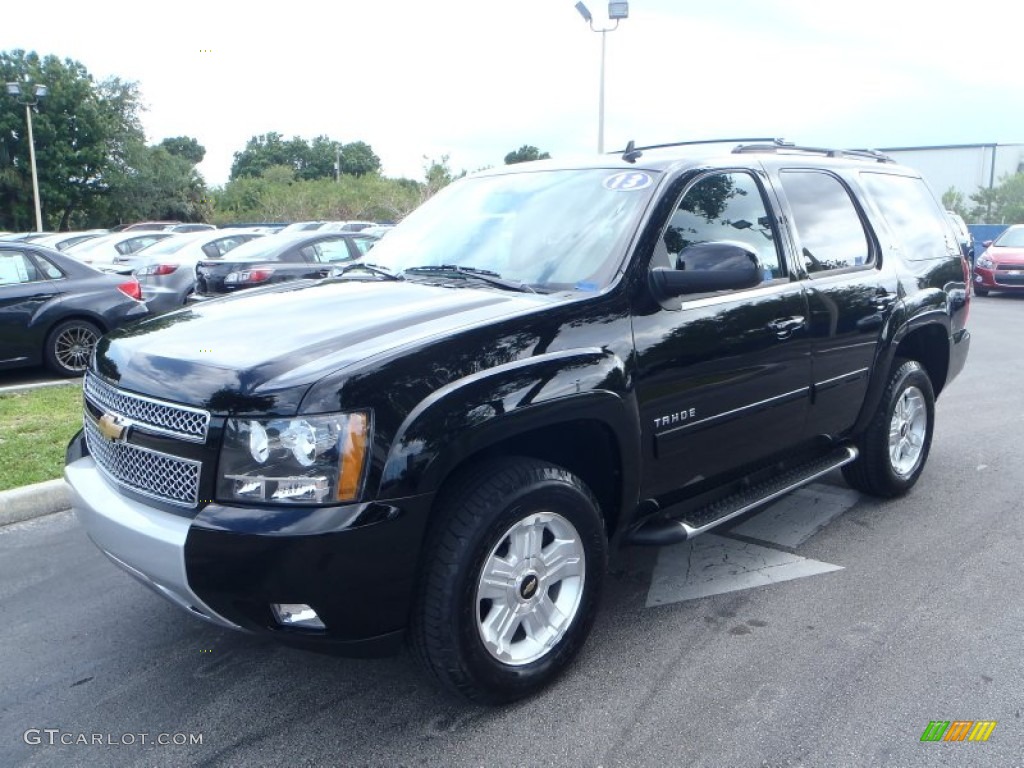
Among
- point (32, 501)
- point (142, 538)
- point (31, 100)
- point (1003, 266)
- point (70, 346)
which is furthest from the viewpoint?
point (31, 100)

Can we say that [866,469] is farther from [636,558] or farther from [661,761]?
[661,761]

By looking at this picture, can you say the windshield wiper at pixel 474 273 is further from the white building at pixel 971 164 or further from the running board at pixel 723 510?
the white building at pixel 971 164

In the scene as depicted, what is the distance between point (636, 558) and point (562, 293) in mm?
1694

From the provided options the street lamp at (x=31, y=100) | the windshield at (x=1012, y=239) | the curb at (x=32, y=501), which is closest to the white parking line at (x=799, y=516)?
the curb at (x=32, y=501)

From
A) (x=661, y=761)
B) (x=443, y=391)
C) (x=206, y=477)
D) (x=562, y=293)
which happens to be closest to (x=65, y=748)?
(x=206, y=477)

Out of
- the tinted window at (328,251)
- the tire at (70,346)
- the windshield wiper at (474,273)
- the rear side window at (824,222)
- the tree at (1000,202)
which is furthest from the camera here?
the tree at (1000,202)

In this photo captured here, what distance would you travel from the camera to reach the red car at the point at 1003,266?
19.6 metres

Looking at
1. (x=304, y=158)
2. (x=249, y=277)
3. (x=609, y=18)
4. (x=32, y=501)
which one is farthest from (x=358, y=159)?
(x=32, y=501)

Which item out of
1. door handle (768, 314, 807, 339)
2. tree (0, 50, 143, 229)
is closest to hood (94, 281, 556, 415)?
door handle (768, 314, 807, 339)

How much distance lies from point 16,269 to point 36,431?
3.12 metres

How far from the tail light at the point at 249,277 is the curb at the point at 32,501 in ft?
20.7

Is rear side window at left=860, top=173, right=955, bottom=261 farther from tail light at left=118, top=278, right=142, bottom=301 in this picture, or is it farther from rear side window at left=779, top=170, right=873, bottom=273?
tail light at left=118, top=278, right=142, bottom=301

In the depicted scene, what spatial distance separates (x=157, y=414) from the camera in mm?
2936

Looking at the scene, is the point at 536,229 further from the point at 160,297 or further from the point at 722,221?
the point at 160,297
